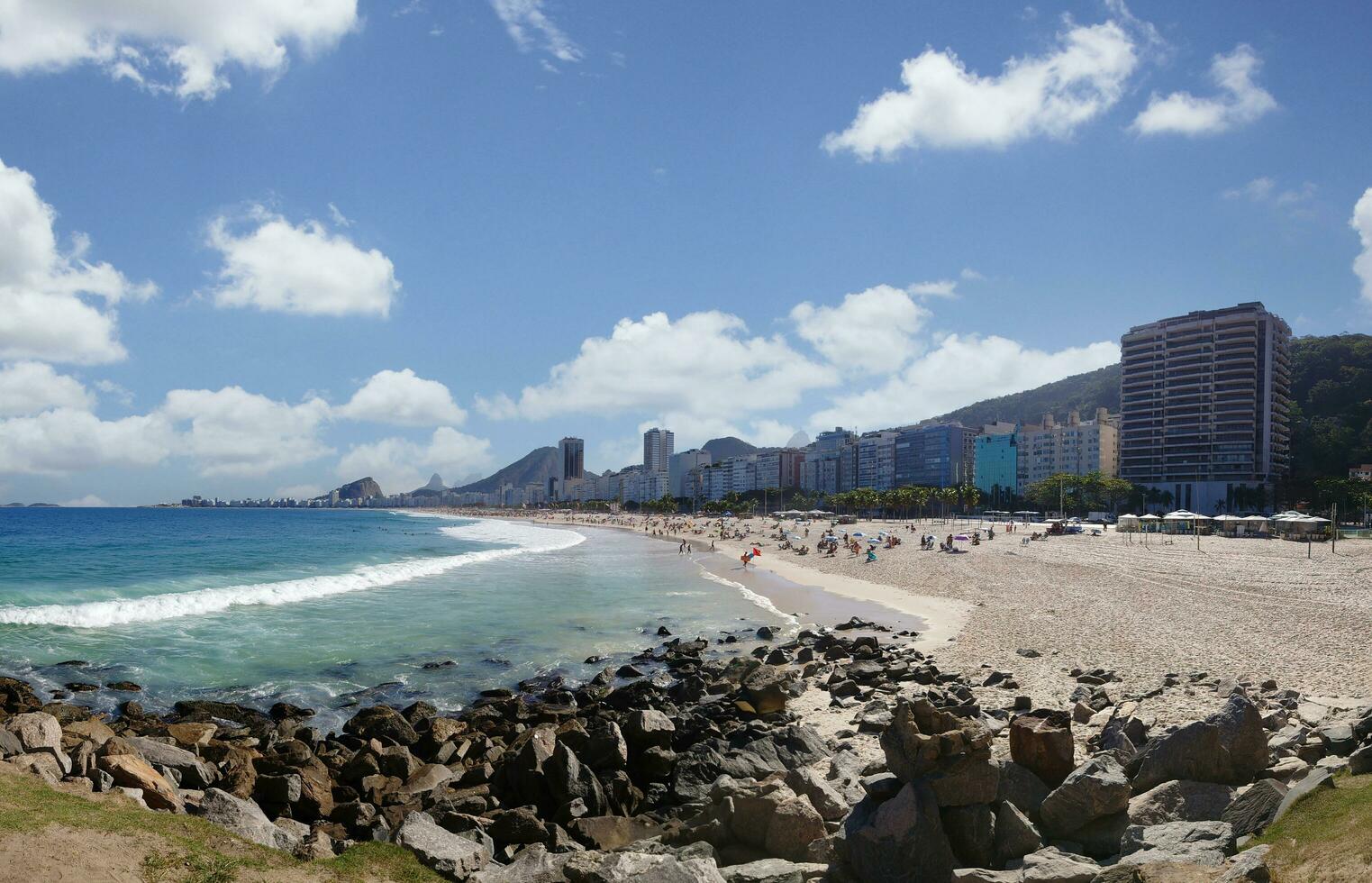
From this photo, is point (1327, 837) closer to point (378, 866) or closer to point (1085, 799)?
point (1085, 799)

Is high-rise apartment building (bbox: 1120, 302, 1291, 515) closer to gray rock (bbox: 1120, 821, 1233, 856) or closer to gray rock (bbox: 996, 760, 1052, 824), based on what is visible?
gray rock (bbox: 996, 760, 1052, 824)

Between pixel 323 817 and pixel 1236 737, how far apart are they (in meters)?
11.1

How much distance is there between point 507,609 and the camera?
30438 mm

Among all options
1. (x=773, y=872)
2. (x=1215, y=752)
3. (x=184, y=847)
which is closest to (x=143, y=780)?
(x=184, y=847)

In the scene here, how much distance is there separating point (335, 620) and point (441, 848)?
71.0 ft

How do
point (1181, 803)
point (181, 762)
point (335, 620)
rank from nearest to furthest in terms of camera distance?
point (1181, 803)
point (181, 762)
point (335, 620)

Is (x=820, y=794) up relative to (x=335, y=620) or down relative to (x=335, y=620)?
up

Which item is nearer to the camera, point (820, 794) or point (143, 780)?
point (820, 794)

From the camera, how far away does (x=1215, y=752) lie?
8203 millimetres

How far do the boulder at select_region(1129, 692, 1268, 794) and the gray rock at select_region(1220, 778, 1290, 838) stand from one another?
0.80 meters

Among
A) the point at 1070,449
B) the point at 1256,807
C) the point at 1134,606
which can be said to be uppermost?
the point at 1070,449

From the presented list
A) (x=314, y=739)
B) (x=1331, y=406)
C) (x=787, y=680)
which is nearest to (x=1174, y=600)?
(x=787, y=680)

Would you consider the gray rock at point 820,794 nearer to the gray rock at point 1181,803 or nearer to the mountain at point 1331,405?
the gray rock at point 1181,803

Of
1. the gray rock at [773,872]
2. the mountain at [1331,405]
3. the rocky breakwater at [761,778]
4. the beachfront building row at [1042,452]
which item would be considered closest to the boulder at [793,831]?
the rocky breakwater at [761,778]
